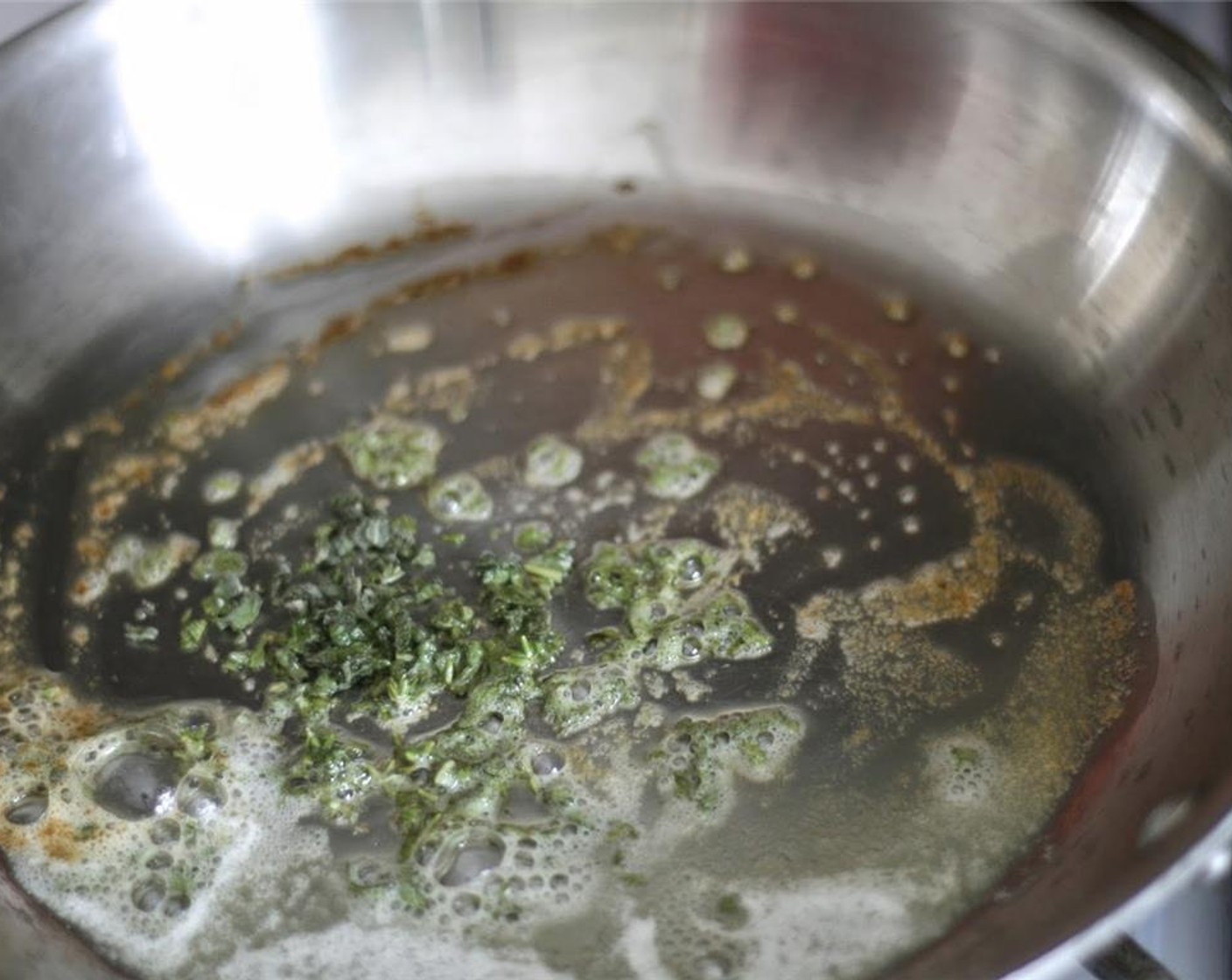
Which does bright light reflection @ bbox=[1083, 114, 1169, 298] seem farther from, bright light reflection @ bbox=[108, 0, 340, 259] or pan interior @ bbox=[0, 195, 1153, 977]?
bright light reflection @ bbox=[108, 0, 340, 259]

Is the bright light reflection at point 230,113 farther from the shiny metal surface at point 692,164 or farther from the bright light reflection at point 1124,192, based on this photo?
the bright light reflection at point 1124,192

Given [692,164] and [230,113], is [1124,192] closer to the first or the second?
[692,164]

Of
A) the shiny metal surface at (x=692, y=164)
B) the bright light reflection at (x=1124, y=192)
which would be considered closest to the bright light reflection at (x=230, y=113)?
the shiny metal surface at (x=692, y=164)

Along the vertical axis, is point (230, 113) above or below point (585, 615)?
above

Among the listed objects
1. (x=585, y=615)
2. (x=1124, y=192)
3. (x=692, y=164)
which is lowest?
(x=585, y=615)

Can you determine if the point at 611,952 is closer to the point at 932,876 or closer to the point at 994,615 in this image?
the point at 932,876

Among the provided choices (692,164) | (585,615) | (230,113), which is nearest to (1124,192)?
(692,164)

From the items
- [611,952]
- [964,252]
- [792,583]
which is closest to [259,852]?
[611,952]

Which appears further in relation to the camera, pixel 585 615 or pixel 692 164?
pixel 692 164
